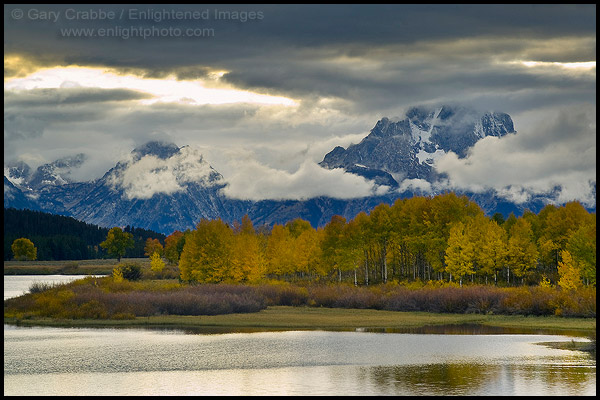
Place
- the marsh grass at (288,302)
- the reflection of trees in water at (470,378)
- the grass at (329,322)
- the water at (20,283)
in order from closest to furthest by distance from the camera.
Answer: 1. the reflection of trees in water at (470,378)
2. the grass at (329,322)
3. the marsh grass at (288,302)
4. the water at (20,283)

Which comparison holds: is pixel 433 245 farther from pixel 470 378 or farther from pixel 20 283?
pixel 20 283

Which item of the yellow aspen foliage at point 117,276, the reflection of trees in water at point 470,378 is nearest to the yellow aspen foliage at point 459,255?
the yellow aspen foliage at point 117,276

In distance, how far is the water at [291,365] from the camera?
129 ft

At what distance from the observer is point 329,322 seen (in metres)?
74.2

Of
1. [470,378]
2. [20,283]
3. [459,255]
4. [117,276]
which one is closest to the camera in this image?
[470,378]

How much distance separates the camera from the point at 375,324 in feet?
240

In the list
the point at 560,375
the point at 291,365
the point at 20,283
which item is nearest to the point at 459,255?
the point at 291,365

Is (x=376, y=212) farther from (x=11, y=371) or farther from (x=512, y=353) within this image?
(x=11, y=371)

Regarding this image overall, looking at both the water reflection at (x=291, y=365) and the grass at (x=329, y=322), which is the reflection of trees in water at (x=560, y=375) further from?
the grass at (x=329, y=322)

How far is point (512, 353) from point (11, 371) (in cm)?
3061

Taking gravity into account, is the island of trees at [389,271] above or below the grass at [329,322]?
above

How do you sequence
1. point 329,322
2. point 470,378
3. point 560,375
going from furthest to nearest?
point 329,322 < point 560,375 < point 470,378

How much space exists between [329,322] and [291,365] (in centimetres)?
2755

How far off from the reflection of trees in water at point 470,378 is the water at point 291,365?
5cm
